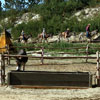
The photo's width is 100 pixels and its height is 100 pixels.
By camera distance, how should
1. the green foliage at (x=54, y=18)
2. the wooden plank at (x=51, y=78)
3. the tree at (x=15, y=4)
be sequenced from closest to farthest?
the wooden plank at (x=51, y=78)
the green foliage at (x=54, y=18)
the tree at (x=15, y=4)

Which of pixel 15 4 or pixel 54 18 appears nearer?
pixel 54 18

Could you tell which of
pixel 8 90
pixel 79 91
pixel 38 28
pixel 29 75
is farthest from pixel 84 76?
pixel 38 28

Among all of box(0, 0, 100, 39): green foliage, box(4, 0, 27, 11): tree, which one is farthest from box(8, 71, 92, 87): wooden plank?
box(4, 0, 27, 11): tree

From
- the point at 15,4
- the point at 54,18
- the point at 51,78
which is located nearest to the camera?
the point at 51,78

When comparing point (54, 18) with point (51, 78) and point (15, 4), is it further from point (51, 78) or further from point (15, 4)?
point (51, 78)

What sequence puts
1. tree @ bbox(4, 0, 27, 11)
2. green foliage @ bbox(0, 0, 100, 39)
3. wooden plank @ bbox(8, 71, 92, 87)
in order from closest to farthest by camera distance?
1. wooden plank @ bbox(8, 71, 92, 87)
2. green foliage @ bbox(0, 0, 100, 39)
3. tree @ bbox(4, 0, 27, 11)

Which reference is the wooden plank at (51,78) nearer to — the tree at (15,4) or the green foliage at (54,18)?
the green foliage at (54,18)

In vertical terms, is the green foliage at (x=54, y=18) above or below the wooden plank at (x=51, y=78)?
above

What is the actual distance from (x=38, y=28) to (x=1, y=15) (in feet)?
48.9

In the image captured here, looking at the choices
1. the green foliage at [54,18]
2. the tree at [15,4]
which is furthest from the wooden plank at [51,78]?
the tree at [15,4]

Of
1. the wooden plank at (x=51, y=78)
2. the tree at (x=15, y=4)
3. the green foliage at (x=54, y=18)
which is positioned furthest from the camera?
the tree at (x=15, y=4)

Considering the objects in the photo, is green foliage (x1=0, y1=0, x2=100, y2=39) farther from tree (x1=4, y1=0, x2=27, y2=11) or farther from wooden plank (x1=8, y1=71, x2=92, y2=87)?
wooden plank (x1=8, y1=71, x2=92, y2=87)

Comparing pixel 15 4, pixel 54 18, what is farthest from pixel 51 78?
pixel 15 4

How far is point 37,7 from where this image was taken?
4631 centimetres
